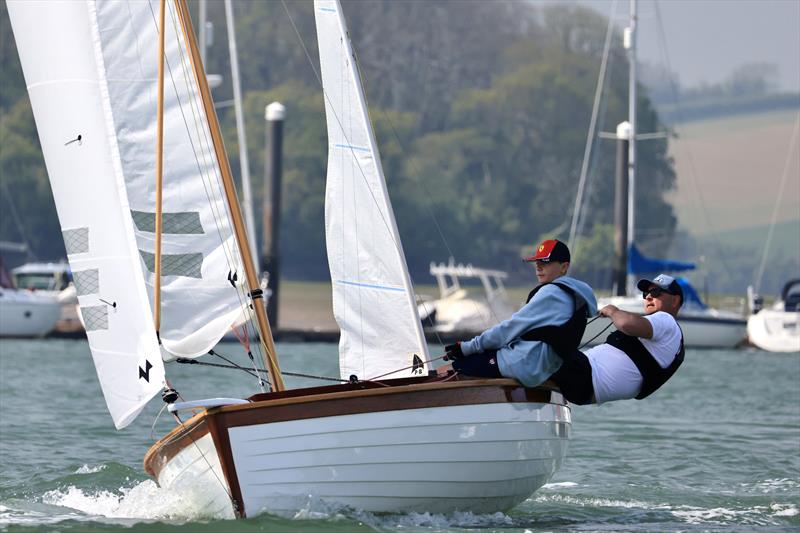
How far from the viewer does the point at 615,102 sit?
75875 millimetres

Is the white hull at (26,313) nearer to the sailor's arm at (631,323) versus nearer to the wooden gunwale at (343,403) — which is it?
the wooden gunwale at (343,403)

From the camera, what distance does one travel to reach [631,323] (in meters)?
8.03

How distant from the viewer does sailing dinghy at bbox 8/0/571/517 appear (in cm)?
778

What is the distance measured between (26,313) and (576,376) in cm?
2572

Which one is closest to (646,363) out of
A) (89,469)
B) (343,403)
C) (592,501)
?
(343,403)

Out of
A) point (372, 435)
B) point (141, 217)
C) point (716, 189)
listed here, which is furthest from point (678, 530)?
point (716, 189)

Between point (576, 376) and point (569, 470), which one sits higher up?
point (576, 376)

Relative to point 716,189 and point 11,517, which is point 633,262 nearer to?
point 11,517

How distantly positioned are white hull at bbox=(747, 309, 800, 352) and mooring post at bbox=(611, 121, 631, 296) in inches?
128

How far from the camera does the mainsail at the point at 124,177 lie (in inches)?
349

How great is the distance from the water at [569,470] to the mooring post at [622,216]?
477 inches

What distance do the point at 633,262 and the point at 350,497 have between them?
2829 cm

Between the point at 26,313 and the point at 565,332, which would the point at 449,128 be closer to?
the point at 26,313

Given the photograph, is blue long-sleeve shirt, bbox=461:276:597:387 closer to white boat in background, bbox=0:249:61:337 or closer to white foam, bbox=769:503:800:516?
white foam, bbox=769:503:800:516
